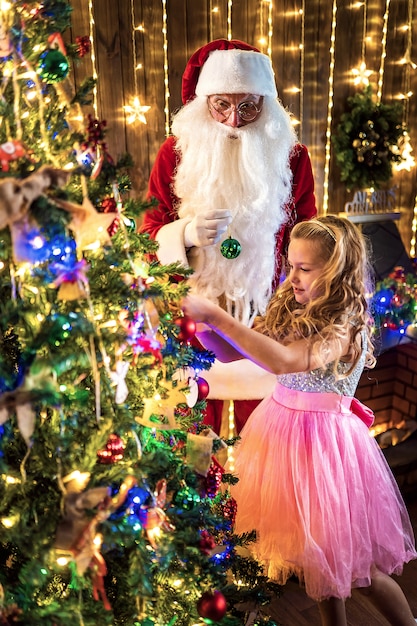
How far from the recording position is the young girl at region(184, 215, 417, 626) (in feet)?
5.09

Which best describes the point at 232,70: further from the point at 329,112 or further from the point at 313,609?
the point at 313,609

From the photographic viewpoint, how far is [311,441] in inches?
65.8

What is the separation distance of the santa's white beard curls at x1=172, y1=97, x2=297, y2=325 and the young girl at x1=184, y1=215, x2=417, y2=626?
17.8 inches

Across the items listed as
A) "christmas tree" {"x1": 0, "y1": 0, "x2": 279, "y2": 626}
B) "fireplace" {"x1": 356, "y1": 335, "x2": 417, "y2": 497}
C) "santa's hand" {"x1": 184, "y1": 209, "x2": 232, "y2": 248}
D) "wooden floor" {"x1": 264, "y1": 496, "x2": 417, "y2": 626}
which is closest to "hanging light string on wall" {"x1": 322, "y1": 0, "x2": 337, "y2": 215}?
"fireplace" {"x1": 356, "y1": 335, "x2": 417, "y2": 497}

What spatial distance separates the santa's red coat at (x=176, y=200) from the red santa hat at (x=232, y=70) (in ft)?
0.92

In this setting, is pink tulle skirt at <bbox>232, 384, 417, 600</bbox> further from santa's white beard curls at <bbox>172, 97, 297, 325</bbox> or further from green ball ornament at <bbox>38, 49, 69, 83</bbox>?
green ball ornament at <bbox>38, 49, 69, 83</bbox>

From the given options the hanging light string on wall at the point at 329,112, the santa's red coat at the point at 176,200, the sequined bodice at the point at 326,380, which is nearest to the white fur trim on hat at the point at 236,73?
the santa's red coat at the point at 176,200

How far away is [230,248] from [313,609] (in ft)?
4.82

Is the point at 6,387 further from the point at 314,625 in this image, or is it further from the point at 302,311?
the point at 314,625

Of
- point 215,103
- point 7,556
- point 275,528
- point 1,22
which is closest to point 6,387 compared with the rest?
point 7,556

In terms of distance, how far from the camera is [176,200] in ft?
7.48

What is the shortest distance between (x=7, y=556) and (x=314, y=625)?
139 centimetres

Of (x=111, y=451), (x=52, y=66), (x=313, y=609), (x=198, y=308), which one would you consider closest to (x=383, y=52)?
(x=198, y=308)

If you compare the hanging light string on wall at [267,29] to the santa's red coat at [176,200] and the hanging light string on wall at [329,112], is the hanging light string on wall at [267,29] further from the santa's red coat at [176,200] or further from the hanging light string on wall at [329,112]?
the santa's red coat at [176,200]
